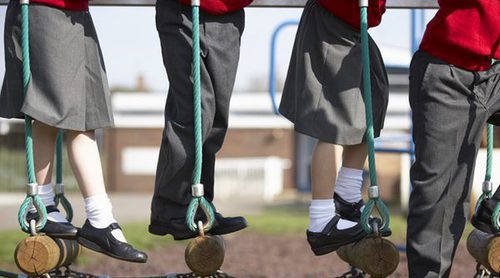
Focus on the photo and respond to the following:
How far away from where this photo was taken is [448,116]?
3.84m

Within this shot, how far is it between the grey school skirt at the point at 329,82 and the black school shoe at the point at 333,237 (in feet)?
1.19

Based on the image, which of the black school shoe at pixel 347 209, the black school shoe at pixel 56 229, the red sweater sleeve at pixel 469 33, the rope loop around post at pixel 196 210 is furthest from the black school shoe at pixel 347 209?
the black school shoe at pixel 56 229

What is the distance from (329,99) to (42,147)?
127 cm

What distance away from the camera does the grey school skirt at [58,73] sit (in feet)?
12.8

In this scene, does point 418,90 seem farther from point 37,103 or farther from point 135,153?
point 135,153

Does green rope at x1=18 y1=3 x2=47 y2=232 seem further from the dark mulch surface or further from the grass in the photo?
the grass

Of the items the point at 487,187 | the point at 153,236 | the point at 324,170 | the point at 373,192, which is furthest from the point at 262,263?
the point at 373,192

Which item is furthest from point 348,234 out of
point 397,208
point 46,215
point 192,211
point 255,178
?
point 255,178

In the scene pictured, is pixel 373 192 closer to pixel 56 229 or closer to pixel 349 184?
pixel 349 184

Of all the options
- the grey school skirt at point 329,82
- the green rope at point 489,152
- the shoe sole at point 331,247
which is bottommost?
the shoe sole at point 331,247

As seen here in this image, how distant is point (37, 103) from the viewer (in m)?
3.87

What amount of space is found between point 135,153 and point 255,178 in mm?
4674

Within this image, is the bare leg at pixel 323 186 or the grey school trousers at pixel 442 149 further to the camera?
the bare leg at pixel 323 186

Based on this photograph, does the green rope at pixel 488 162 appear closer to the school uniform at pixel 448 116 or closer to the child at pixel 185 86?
the school uniform at pixel 448 116
